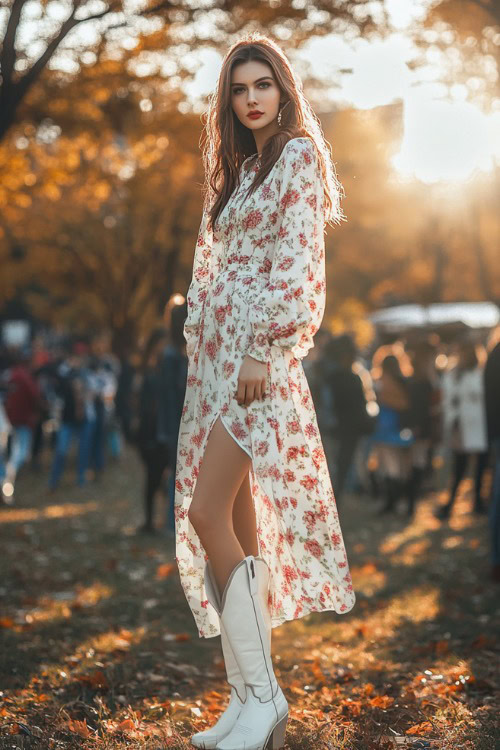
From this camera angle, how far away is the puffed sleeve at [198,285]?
12.8 ft

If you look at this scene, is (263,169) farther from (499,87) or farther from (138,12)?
(499,87)

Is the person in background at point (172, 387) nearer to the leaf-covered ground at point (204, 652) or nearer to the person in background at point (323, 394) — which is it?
the leaf-covered ground at point (204, 652)

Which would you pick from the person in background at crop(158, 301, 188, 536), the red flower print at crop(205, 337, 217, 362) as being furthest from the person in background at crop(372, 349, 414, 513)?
the red flower print at crop(205, 337, 217, 362)

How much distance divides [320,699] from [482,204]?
21.2m

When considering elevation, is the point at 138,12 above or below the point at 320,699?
above

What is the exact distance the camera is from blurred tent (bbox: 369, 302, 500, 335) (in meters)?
22.2

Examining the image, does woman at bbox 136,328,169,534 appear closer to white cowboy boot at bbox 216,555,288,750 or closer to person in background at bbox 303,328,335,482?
person in background at bbox 303,328,335,482

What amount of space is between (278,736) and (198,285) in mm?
1709

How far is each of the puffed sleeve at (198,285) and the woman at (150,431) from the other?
6.21 m

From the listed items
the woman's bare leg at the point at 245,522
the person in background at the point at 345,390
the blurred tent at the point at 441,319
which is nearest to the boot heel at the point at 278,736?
the woman's bare leg at the point at 245,522

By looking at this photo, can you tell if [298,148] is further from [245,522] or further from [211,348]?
[245,522]

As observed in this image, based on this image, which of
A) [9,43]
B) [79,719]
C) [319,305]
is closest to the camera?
[319,305]

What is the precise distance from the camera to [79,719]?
163 inches

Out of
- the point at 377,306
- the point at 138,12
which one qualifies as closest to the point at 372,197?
the point at 138,12
